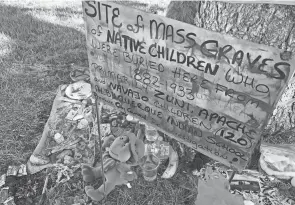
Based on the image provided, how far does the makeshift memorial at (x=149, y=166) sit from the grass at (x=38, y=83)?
0.22 feet

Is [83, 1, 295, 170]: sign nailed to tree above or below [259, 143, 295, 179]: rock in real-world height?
above

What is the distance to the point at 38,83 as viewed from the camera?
134 inches

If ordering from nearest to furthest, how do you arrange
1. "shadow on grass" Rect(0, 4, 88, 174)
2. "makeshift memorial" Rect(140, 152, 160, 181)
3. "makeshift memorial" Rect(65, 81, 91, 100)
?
"makeshift memorial" Rect(140, 152, 160, 181) → "shadow on grass" Rect(0, 4, 88, 174) → "makeshift memorial" Rect(65, 81, 91, 100)

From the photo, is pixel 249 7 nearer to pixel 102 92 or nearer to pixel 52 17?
pixel 102 92

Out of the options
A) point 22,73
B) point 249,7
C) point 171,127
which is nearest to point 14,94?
point 22,73

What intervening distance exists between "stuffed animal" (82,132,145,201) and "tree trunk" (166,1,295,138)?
4.04ft

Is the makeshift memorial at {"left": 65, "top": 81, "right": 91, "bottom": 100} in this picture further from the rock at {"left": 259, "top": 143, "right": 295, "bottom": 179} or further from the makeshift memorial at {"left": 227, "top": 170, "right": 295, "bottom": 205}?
the rock at {"left": 259, "top": 143, "right": 295, "bottom": 179}

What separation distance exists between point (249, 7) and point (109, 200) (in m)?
1.85

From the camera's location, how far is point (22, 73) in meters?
3.51

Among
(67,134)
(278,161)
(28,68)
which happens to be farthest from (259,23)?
(28,68)

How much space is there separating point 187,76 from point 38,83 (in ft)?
8.76

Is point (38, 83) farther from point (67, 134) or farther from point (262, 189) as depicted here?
point (262, 189)

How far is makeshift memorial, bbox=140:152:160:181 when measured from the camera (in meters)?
2.19

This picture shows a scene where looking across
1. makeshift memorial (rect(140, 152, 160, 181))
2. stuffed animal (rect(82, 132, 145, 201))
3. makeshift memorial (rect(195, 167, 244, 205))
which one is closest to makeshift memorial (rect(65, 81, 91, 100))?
stuffed animal (rect(82, 132, 145, 201))
